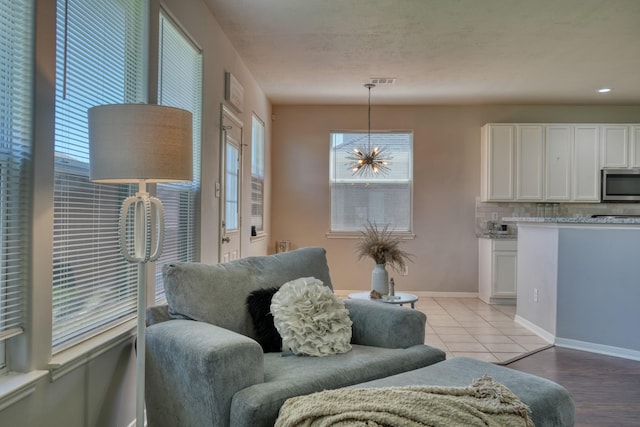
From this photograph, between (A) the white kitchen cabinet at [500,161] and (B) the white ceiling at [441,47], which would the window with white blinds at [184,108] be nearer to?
(B) the white ceiling at [441,47]

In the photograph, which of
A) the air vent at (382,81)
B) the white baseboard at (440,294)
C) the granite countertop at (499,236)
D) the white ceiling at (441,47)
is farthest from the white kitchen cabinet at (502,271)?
the air vent at (382,81)

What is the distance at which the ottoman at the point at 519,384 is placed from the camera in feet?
4.82

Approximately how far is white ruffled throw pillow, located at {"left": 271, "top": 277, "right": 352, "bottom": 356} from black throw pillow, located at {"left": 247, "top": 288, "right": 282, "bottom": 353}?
0.17 ft

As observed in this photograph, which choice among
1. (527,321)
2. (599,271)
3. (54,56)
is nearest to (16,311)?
(54,56)

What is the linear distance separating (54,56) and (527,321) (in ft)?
14.8

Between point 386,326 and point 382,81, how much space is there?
346 centimetres

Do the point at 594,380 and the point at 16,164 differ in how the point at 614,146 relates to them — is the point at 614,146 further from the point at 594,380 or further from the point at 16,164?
the point at 16,164

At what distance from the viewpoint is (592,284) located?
11.9 ft

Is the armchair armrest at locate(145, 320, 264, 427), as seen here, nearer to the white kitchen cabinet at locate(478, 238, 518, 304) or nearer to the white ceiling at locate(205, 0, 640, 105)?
the white ceiling at locate(205, 0, 640, 105)

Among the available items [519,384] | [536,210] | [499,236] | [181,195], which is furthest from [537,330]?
[181,195]

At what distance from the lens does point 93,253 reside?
185cm

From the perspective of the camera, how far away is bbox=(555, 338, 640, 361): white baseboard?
3442 millimetres

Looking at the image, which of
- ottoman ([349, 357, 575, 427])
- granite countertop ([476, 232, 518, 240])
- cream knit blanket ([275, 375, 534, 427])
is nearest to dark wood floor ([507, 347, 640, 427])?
ottoman ([349, 357, 575, 427])

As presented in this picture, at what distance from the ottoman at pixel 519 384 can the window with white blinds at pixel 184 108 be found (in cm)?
162
